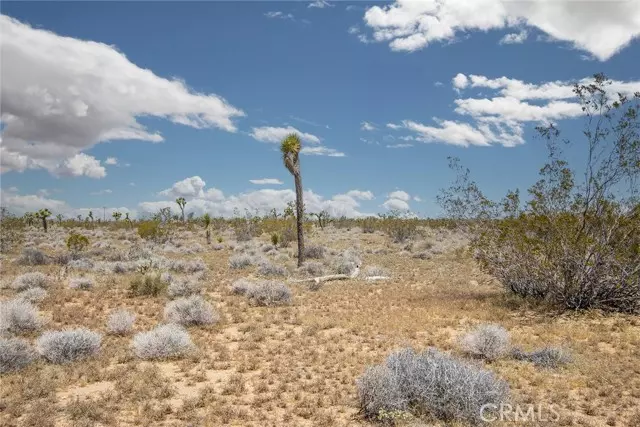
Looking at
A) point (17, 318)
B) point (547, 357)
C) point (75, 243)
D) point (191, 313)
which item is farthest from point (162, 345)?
point (75, 243)

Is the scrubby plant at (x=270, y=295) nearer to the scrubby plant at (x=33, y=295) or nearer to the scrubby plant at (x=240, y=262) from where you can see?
the scrubby plant at (x=33, y=295)

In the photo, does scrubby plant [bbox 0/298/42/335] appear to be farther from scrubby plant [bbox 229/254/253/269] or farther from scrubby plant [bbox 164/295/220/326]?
scrubby plant [bbox 229/254/253/269]

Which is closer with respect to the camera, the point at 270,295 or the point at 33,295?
the point at 33,295

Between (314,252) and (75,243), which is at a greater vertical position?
(75,243)

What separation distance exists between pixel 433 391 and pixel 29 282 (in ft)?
62.0

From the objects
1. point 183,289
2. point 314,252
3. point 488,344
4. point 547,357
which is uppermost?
point 314,252

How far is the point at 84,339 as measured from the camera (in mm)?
10656

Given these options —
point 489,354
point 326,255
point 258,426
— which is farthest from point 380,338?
point 326,255

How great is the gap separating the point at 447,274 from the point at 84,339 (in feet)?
66.4

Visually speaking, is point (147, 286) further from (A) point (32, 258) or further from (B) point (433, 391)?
(B) point (433, 391)

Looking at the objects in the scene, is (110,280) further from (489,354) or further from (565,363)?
(565,363)

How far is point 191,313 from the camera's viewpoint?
14195mm

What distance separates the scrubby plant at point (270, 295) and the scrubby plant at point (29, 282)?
948 centimetres

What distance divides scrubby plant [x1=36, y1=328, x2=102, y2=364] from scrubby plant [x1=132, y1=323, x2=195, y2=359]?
1020 millimetres
